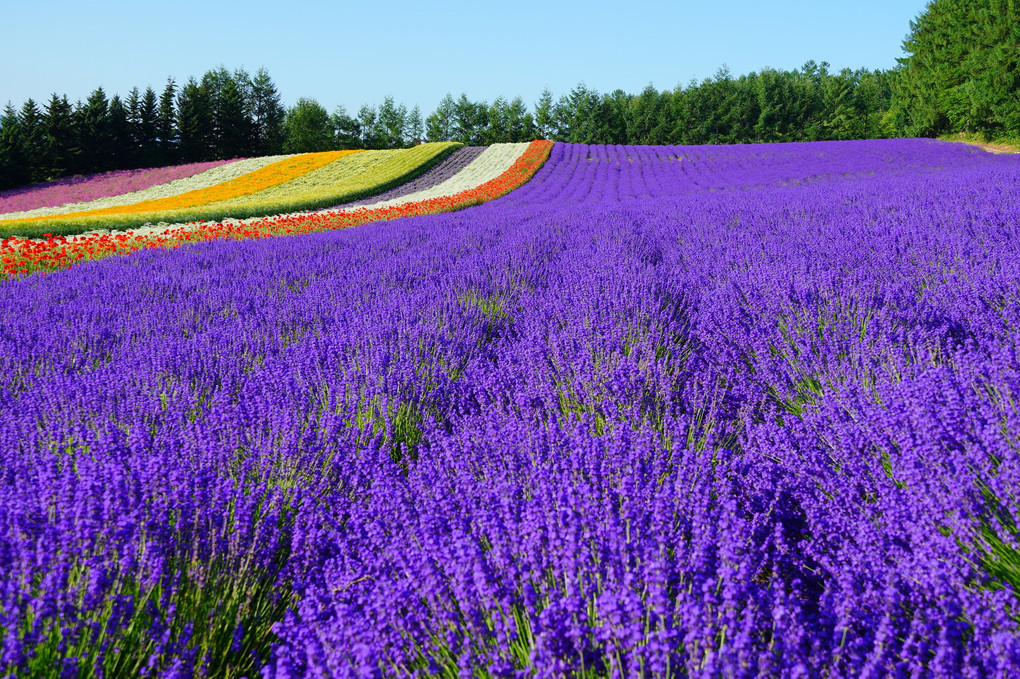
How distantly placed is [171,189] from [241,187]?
3173mm

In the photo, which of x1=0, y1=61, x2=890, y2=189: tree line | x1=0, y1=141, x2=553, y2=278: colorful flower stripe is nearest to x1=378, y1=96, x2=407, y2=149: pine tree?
x1=0, y1=61, x2=890, y2=189: tree line

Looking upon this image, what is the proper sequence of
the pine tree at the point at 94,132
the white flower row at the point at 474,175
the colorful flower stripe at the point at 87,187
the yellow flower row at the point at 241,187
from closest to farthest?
the white flower row at the point at 474,175
the yellow flower row at the point at 241,187
the colorful flower stripe at the point at 87,187
the pine tree at the point at 94,132

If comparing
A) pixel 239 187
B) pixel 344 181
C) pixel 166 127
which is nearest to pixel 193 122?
pixel 166 127

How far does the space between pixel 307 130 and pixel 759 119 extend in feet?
102

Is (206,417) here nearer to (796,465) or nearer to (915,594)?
(796,465)

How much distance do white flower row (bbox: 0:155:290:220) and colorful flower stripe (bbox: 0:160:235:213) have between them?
2.31 feet

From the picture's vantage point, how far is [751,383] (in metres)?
2.62

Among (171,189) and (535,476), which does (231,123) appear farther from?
(535,476)

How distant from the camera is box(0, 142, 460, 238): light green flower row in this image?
13406mm

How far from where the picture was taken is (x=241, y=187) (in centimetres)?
2350

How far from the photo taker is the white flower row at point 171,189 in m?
20.9

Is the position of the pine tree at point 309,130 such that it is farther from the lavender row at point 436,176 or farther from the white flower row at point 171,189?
the lavender row at point 436,176

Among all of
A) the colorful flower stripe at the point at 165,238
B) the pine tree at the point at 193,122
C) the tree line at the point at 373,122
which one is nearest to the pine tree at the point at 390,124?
the tree line at the point at 373,122

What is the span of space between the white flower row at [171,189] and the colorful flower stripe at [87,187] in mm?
705
